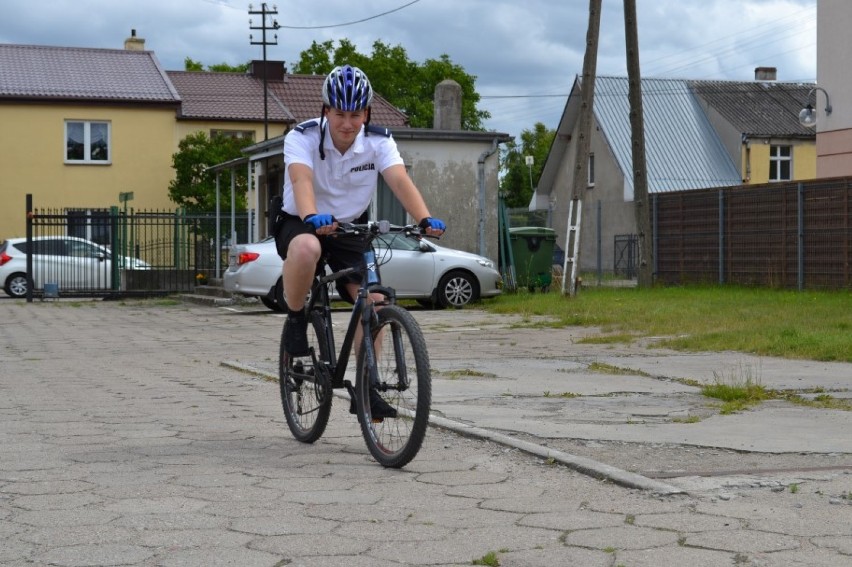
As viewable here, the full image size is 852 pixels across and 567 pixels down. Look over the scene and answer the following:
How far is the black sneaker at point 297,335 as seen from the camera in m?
6.70

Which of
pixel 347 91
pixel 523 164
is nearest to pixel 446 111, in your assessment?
pixel 347 91

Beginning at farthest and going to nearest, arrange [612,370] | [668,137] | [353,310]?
[668,137], [612,370], [353,310]

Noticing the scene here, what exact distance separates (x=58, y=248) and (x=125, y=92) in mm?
17689

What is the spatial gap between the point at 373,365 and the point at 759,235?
21.3 m

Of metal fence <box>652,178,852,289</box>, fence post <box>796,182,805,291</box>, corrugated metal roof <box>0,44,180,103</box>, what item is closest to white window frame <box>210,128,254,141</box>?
corrugated metal roof <box>0,44,180,103</box>

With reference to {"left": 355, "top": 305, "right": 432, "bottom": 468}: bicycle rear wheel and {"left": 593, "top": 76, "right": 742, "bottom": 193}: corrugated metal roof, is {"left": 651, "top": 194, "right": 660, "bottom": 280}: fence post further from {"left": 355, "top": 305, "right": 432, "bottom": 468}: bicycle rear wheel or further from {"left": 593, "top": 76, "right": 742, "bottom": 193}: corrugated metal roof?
{"left": 355, "top": 305, "right": 432, "bottom": 468}: bicycle rear wheel

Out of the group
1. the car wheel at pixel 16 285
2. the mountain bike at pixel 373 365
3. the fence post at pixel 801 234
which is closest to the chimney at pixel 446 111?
the fence post at pixel 801 234

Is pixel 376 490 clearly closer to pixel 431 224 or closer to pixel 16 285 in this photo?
pixel 431 224

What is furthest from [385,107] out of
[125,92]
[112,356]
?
[112,356]

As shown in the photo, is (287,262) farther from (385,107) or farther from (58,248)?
(385,107)

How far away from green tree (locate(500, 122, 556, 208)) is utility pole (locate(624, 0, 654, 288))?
61523mm

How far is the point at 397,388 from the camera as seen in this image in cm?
583

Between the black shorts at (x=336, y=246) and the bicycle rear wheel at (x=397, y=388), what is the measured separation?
0.46m

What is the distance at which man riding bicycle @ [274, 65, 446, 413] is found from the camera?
20.3 ft
